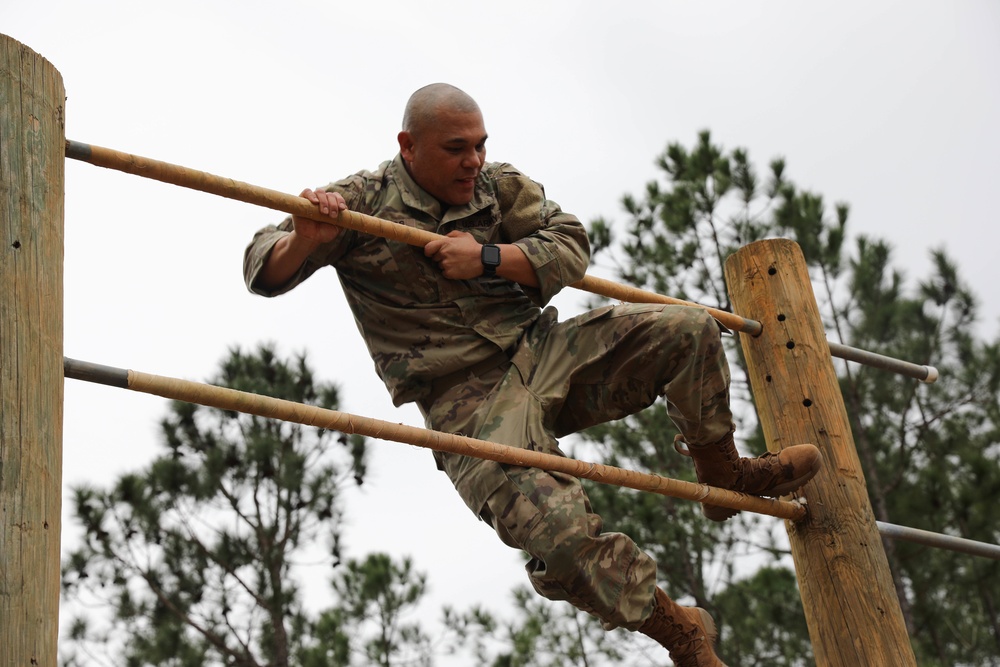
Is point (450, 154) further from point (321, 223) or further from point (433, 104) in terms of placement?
point (321, 223)

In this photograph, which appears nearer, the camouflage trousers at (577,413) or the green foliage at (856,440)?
the camouflage trousers at (577,413)

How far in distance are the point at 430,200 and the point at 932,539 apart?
1488 millimetres

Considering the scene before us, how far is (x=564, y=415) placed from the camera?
9.24 feet

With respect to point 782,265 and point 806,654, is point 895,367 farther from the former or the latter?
point 806,654

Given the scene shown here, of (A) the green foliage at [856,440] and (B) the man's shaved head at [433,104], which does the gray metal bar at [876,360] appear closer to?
(B) the man's shaved head at [433,104]

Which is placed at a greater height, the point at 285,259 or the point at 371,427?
the point at 285,259

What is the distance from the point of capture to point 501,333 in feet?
9.05

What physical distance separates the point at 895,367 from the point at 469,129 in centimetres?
139

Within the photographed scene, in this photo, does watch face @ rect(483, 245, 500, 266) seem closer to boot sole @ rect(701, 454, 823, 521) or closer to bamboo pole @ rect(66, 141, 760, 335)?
bamboo pole @ rect(66, 141, 760, 335)

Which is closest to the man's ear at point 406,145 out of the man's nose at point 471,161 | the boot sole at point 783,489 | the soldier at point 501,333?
the soldier at point 501,333

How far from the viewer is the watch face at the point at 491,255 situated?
263 cm

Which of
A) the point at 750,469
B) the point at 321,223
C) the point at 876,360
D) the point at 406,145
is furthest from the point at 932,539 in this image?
the point at 321,223

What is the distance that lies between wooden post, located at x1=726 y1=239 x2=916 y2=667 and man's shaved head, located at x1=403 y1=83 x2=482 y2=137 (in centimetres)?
91

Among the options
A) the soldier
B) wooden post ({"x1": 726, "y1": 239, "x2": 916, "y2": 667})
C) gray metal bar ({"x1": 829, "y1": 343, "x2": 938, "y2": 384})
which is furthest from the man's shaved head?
gray metal bar ({"x1": 829, "y1": 343, "x2": 938, "y2": 384})
